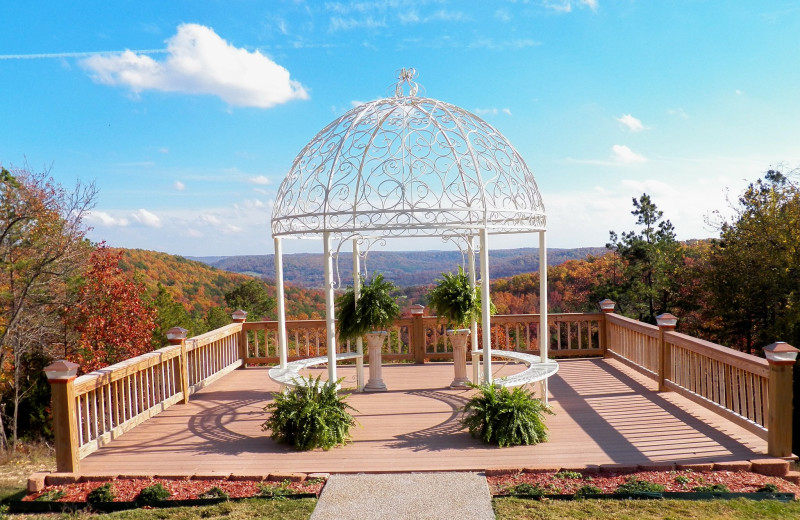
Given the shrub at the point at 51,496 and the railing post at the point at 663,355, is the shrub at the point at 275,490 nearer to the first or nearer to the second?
the shrub at the point at 51,496

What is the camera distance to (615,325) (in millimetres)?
8992

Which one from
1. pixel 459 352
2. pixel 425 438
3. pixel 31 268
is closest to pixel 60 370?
pixel 425 438

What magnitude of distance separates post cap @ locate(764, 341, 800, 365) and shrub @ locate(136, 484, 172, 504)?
189 inches

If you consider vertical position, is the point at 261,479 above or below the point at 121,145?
below

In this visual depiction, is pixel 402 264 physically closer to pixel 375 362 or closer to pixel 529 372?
pixel 375 362

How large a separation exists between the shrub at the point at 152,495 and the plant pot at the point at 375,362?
10.9 feet

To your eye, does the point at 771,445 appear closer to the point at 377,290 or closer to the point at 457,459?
the point at 457,459

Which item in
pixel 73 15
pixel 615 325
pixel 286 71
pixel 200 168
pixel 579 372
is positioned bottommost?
pixel 579 372

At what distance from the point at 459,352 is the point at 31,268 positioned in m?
9.92

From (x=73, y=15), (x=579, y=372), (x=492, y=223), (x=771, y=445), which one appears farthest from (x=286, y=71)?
(x=771, y=445)

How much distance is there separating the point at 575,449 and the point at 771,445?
1.57 m

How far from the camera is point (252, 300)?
1817cm

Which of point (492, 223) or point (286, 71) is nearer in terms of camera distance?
point (492, 223)

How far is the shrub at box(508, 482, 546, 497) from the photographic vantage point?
3993 mm
